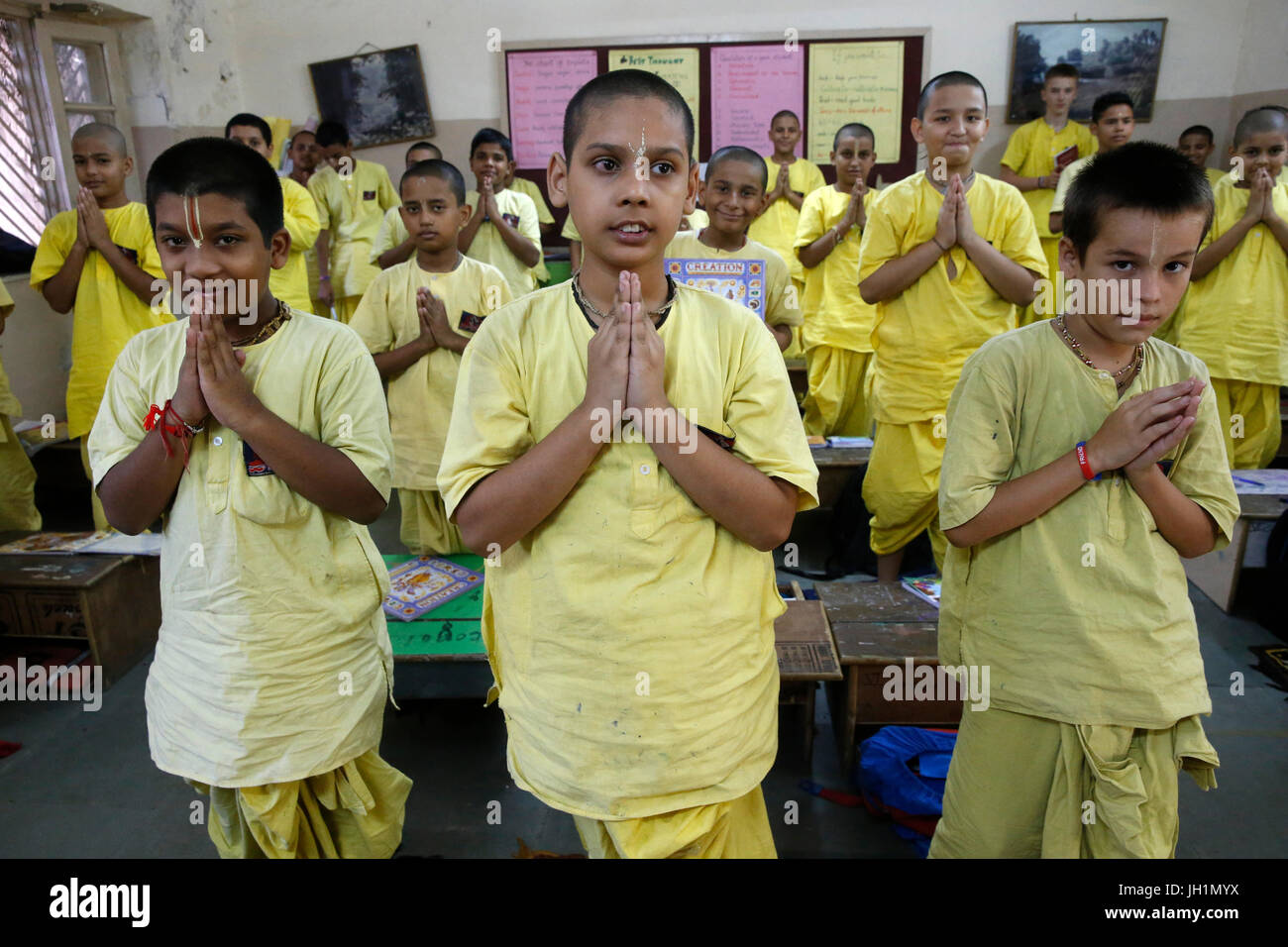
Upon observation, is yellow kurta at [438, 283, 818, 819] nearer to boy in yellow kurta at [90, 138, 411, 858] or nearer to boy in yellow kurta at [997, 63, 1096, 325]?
boy in yellow kurta at [90, 138, 411, 858]

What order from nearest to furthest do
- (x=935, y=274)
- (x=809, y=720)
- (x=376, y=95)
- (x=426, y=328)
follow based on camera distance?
(x=809, y=720) → (x=935, y=274) → (x=426, y=328) → (x=376, y=95)

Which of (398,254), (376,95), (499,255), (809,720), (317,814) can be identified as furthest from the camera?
(376,95)

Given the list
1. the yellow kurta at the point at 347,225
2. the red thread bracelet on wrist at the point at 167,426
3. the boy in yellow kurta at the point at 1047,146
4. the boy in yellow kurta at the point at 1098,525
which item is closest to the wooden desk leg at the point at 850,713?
the boy in yellow kurta at the point at 1098,525

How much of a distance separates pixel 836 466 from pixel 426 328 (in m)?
1.88

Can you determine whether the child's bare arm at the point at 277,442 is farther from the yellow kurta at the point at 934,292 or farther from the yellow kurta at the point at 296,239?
the yellow kurta at the point at 296,239

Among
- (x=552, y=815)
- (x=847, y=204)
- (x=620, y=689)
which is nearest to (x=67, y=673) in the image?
(x=552, y=815)

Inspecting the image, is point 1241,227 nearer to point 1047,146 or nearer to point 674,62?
point 1047,146

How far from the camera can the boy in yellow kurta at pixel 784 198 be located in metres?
5.70

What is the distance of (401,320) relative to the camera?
3123 millimetres

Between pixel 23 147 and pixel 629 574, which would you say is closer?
pixel 629 574

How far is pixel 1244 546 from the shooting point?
3293mm

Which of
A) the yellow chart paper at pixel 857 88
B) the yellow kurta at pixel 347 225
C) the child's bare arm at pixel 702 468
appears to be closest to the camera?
the child's bare arm at pixel 702 468

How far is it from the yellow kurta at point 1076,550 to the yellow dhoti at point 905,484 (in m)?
1.45

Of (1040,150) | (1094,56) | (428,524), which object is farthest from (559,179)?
(1094,56)
